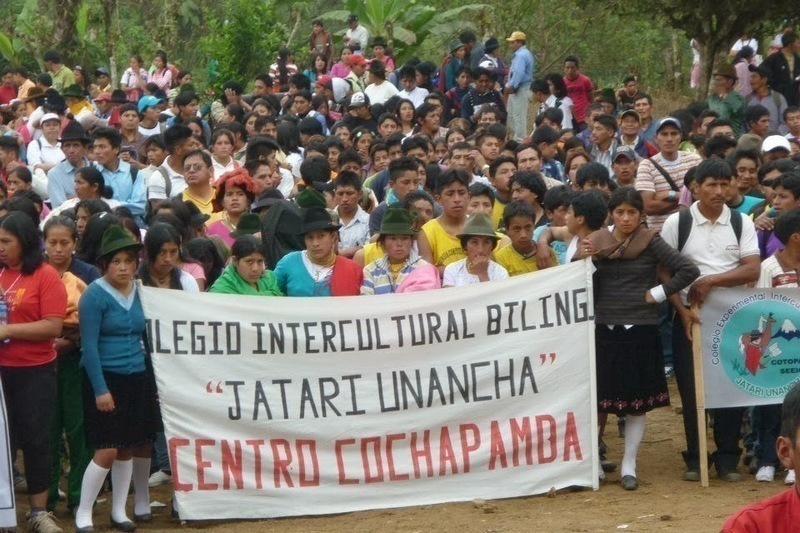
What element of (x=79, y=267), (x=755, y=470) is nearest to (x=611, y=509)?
(x=755, y=470)

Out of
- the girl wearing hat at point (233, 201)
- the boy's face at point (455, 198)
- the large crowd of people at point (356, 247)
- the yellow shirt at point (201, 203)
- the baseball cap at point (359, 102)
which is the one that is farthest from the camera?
the baseball cap at point (359, 102)

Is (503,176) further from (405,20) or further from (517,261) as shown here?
(405,20)

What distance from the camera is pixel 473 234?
29.8 ft

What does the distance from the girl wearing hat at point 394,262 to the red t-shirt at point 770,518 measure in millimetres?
5085

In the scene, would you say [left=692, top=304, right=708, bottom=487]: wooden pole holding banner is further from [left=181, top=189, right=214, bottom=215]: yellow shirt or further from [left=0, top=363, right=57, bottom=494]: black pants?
[left=181, top=189, right=214, bottom=215]: yellow shirt

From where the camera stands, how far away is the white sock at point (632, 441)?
29.3ft

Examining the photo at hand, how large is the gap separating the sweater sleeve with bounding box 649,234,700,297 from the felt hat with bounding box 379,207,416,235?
1459 millimetres

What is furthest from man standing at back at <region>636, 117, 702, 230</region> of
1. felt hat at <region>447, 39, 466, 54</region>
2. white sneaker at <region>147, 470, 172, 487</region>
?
felt hat at <region>447, 39, 466, 54</region>

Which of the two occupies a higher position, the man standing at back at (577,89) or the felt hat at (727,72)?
the felt hat at (727,72)

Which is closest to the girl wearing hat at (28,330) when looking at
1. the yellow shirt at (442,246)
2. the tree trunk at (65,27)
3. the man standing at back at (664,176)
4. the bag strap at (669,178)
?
the yellow shirt at (442,246)

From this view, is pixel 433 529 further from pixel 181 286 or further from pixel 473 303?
pixel 181 286

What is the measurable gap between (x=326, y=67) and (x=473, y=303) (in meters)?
18.2

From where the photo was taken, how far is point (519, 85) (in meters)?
21.1

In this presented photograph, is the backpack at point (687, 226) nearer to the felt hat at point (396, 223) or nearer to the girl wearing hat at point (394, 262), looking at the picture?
the girl wearing hat at point (394, 262)
